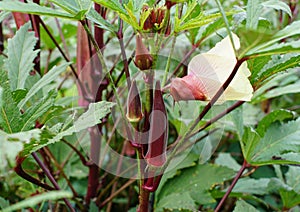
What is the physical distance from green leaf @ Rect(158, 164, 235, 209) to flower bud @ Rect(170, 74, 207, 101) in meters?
0.39

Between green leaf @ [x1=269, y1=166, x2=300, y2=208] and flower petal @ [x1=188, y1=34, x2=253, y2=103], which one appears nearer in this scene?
flower petal @ [x1=188, y1=34, x2=253, y2=103]

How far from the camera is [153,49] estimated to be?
1.61ft

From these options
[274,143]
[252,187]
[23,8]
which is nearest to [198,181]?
[252,187]

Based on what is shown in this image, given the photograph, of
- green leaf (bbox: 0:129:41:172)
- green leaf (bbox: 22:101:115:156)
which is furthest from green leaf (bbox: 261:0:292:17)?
green leaf (bbox: 0:129:41:172)

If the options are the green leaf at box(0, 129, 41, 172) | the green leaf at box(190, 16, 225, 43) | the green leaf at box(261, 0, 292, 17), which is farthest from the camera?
the green leaf at box(190, 16, 225, 43)

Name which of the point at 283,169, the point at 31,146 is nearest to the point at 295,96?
the point at 283,169

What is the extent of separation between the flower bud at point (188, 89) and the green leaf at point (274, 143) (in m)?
0.23

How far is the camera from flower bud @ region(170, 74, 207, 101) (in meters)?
0.49

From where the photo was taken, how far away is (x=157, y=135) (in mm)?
511

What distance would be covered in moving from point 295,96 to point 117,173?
88cm

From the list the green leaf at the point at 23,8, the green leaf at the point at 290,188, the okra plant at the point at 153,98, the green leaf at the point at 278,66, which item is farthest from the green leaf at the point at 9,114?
the green leaf at the point at 290,188

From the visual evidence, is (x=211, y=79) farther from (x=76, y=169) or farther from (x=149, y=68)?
(x=76, y=169)

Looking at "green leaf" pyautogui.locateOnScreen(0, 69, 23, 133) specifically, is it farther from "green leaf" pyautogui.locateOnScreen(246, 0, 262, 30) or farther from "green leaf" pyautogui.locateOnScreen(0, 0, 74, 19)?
"green leaf" pyautogui.locateOnScreen(246, 0, 262, 30)

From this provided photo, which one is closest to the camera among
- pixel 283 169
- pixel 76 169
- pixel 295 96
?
pixel 76 169
